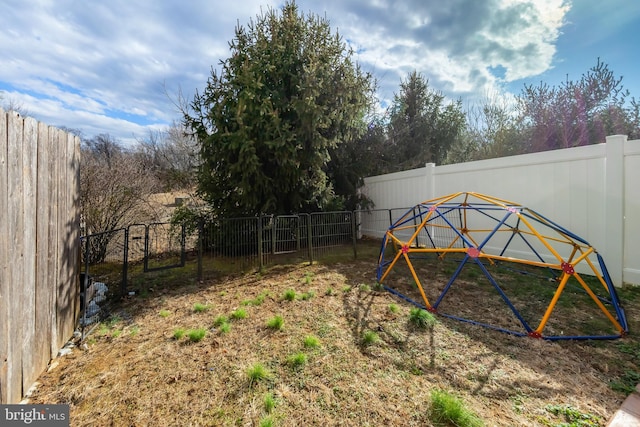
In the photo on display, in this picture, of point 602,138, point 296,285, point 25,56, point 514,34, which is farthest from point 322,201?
point 602,138

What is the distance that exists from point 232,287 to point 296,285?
3.66 ft

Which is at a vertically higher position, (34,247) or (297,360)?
(34,247)

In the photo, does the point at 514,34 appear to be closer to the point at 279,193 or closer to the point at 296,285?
the point at 279,193

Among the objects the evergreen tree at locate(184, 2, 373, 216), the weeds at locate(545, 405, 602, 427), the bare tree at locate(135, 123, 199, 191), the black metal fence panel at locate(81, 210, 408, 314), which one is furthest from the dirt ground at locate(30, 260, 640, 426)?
the bare tree at locate(135, 123, 199, 191)

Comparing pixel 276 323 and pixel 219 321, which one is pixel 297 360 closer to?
pixel 276 323

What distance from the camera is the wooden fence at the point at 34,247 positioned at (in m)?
1.85

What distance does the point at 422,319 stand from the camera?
3.18 metres

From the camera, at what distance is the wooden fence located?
1.85 metres

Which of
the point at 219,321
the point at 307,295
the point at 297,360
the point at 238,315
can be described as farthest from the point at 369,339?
the point at 219,321

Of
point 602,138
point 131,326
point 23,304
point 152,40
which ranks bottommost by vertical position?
point 131,326

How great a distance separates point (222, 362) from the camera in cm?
249

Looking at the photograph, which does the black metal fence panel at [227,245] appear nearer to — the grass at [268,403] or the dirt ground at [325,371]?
the dirt ground at [325,371]

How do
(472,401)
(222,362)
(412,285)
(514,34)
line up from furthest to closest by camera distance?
(514,34) → (412,285) → (222,362) → (472,401)

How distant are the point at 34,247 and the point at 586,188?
7.26 m
